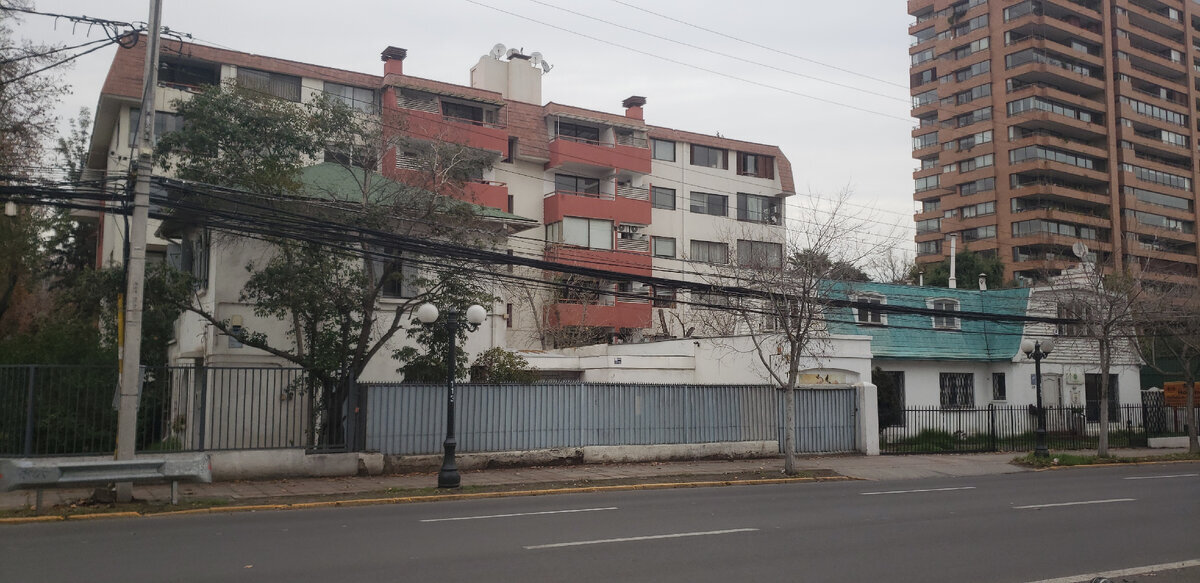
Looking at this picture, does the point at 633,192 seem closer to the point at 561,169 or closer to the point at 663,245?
the point at 663,245

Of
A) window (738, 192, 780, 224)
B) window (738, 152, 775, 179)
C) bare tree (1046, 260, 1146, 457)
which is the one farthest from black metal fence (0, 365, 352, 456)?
window (738, 152, 775, 179)

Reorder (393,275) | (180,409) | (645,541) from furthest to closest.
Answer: (393,275)
(180,409)
(645,541)

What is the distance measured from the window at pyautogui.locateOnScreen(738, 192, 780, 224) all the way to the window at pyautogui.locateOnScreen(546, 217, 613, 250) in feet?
31.9

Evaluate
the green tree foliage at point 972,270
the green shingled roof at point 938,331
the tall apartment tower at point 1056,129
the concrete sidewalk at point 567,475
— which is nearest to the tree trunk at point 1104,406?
the concrete sidewalk at point 567,475

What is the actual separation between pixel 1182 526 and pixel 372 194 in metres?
Answer: 19.2

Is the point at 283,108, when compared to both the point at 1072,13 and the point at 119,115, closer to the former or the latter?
the point at 119,115

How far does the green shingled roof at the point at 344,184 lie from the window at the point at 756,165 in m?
28.7

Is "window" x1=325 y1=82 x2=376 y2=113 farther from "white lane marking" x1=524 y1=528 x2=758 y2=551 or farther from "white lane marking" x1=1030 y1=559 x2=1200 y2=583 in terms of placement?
"white lane marking" x1=1030 y1=559 x2=1200 y2=583

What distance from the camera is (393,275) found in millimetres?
21484

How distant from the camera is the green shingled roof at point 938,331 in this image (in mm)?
35125

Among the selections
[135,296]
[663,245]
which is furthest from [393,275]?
[663,245]

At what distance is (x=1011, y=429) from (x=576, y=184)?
81.3ft

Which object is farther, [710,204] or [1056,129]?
[1056,129]

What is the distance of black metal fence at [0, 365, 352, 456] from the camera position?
17.2 metres
